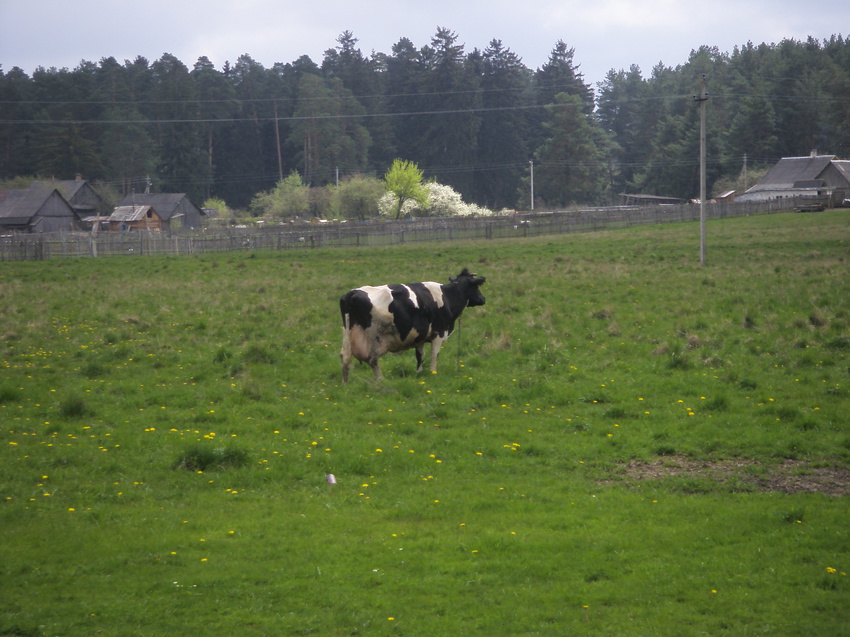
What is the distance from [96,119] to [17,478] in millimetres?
101875

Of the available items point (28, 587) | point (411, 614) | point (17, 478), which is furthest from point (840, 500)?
point (17, 478)

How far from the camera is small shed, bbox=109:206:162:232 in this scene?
85.1 metres

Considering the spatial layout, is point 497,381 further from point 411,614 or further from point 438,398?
point 411,614

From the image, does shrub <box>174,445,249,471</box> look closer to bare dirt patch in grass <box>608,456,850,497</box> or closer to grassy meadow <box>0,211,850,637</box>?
grassy meadow <box>0,211,850,637</box>

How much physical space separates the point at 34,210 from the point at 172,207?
48.9 ft

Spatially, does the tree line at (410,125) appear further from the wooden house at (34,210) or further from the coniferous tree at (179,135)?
the wooden house at (34,210)

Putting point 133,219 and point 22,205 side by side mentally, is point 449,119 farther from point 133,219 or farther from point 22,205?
point 22,205

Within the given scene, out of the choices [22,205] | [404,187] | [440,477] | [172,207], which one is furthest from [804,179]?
[440,477]

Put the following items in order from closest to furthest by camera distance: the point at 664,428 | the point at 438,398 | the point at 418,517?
the point at 418,517
the point at 664,428
the point at 438,398

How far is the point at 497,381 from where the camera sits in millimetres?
14367

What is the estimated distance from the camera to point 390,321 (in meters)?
14.4

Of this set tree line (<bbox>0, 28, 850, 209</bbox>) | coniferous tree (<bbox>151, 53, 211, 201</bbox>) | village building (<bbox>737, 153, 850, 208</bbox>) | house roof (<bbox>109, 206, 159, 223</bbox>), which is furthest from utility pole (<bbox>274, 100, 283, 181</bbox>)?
village building (<bbox>737, 153, 850, 208</bbox>)

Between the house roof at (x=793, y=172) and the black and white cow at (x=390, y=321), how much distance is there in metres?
84.0

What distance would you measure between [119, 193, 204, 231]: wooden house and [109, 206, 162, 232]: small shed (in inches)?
49.2
